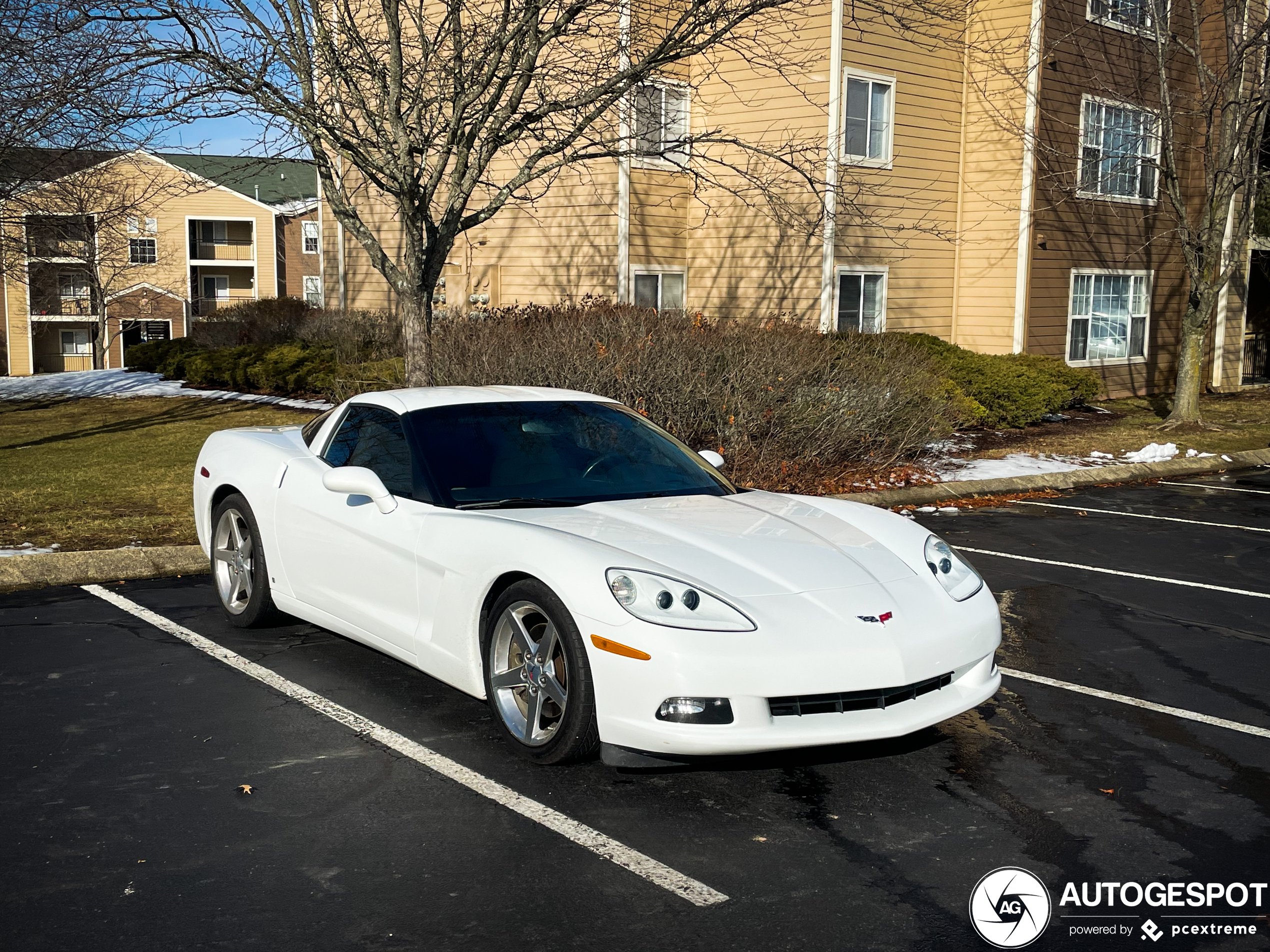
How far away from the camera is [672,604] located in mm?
4535

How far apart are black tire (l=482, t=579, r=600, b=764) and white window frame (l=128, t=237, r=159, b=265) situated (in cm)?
6284

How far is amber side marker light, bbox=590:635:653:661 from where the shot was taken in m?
4.40

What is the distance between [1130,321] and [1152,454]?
392 inches

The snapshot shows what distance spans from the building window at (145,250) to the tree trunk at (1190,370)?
56.9 meters

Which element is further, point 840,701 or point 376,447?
point 376,447

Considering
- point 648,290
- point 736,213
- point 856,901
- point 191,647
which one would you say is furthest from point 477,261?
point 856,901

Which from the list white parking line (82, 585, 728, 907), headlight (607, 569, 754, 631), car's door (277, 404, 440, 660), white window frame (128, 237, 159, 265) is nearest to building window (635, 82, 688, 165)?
car's door (277, 404, 440, 660)

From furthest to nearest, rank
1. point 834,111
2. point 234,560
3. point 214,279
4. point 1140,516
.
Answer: point 214,279 < point 834,111 < point 1140,516 < point 234,560

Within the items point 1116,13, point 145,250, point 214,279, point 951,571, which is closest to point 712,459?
point 951,571

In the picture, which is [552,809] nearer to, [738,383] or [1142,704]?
[1142,704]

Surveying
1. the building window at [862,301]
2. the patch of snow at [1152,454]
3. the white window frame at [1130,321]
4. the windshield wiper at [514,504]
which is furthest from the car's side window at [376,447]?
the white window frame at [1130,321]

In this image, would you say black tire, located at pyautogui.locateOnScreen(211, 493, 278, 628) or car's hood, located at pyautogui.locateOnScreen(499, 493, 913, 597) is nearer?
car's hood, located at pyautogui.locateOnScreen(499, 493, 913, 597)

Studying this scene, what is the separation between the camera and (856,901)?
3.78 meters

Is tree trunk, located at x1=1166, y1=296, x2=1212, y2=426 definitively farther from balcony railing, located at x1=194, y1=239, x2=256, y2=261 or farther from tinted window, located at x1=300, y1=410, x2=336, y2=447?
balcony railing, located at x1=194, y1=239, x2=256, y2=261
